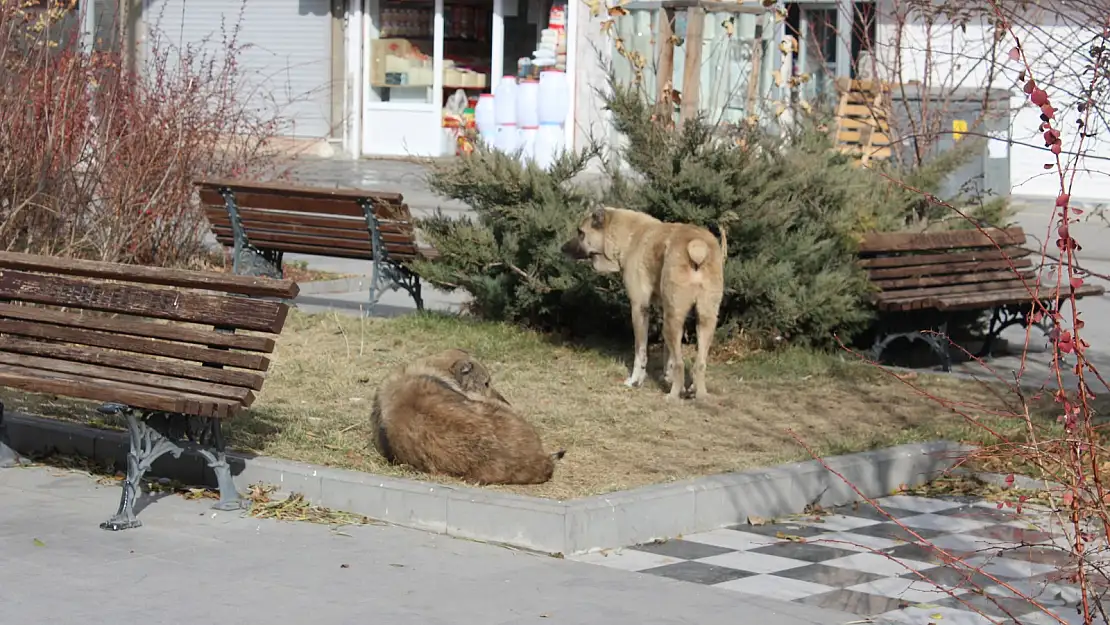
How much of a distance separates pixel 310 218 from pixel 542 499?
6558mm

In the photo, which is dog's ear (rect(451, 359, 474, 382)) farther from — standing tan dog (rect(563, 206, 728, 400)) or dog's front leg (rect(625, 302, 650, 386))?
dog's front leg (rect(625, 302, 650, 386))

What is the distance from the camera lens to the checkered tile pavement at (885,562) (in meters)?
5.88

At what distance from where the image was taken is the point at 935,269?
11492mm

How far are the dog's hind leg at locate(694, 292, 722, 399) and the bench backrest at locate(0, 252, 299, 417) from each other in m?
3.38

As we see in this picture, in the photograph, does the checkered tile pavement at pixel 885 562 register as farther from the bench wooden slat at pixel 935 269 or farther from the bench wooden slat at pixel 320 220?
the bench wooden slat at pixel 320 220

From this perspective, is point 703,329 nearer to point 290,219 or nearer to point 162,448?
point 162,448

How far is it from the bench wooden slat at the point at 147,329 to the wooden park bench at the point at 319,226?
5.00 metres

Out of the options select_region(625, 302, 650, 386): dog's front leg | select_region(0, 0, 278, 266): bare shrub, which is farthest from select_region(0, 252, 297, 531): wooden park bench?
select_region(0, 0, 278, 266): bare shrub


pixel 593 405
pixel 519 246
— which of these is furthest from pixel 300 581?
pixel 519 246

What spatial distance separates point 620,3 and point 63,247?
4876 millimetres

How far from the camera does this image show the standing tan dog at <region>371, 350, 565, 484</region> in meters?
7.14

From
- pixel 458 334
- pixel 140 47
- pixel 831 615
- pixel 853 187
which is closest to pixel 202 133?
pixel 458 334

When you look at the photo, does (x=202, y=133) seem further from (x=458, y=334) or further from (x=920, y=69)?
(x=920, y=69)

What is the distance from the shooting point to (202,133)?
1390 cm
